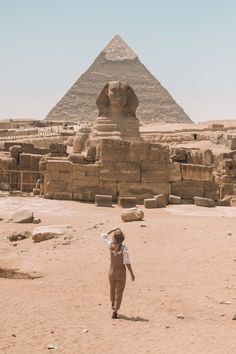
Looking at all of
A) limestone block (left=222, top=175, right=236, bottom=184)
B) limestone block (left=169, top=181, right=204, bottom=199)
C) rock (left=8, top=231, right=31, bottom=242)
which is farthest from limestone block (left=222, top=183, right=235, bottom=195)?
rock (left=8, top=231, right=31, bottom=242)

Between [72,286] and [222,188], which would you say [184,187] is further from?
[72,286]

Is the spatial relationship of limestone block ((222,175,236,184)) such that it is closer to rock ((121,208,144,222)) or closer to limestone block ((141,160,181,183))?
limestone block ((141,160,181,183))

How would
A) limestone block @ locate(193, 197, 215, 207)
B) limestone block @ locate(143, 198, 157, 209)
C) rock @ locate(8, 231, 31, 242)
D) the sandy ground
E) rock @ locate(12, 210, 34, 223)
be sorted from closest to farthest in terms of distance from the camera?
the sandy ground < rock @ locate(8, 231, 31, 242) < rock @ locate(12, 210, 34, 223) < limestone block @ locate(143, 198, 157, 209) < limestone block @ locate(193, 197, 215, 207)

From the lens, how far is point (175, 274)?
6570 millimetres

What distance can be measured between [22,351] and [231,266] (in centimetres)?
313

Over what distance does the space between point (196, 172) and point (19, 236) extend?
16.4 feet

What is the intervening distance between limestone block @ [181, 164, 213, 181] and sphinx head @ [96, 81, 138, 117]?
1229 centimetres

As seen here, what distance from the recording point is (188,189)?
40.0 feet

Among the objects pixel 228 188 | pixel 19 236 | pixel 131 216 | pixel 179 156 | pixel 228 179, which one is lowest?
pixel 19 236

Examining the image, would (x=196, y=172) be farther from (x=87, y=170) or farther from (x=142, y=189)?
(x=87, y=170)

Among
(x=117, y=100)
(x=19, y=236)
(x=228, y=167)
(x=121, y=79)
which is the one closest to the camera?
(x=19, y=236)

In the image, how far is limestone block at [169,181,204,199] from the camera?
12141mm

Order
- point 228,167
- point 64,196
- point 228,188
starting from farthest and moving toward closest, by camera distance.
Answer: point 228,167 < point 228,188 < point 64,196

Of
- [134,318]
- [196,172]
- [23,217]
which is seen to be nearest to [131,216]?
[23,217]
